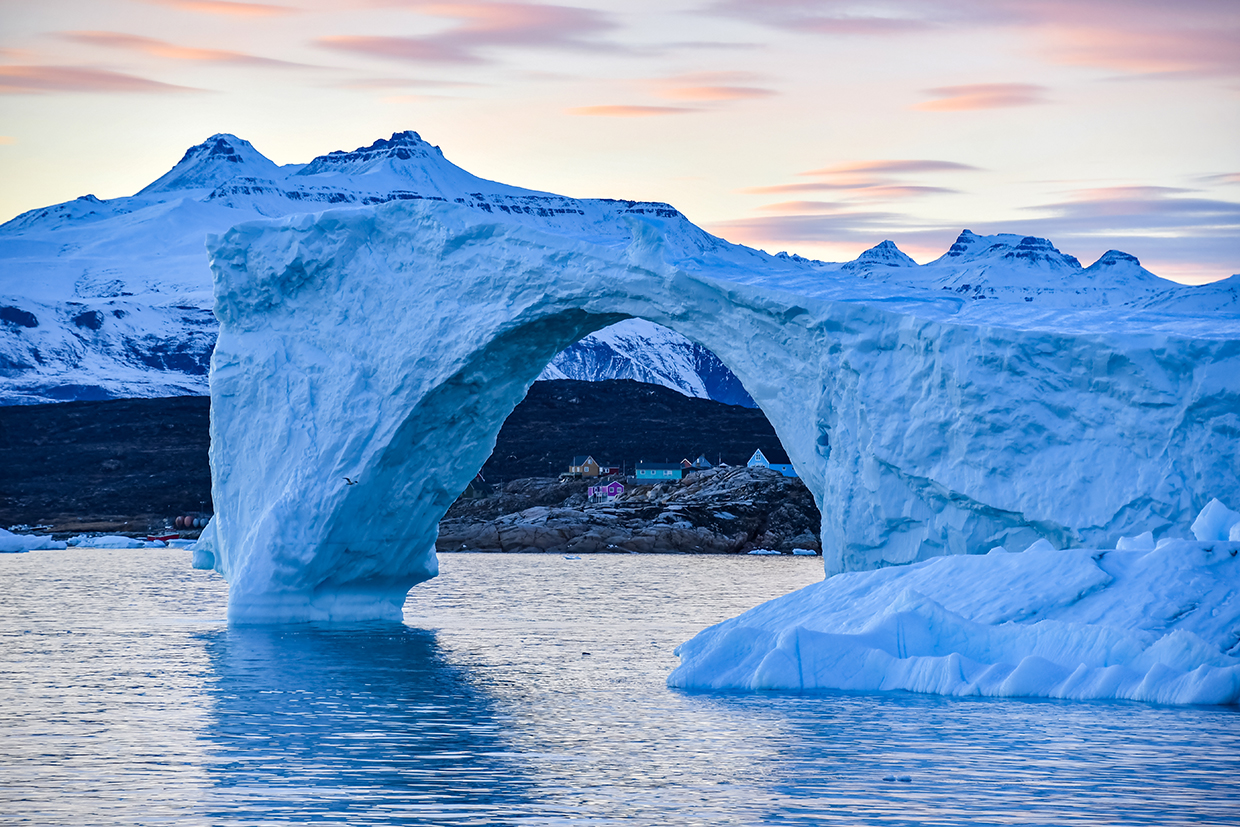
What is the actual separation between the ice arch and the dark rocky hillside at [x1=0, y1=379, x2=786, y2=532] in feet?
204

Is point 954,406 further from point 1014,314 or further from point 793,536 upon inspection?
point 793,536

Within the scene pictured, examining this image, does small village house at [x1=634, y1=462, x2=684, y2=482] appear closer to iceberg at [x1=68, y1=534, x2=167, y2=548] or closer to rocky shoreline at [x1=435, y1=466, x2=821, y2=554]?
rocky shoreline at [x1=435, y1=466, x2=821, y2=554]

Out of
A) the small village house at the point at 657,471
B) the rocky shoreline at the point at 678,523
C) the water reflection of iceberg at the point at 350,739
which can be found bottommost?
the rocky shoreline at the point at 678,523

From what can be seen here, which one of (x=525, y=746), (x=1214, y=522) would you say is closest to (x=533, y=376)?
(x=1214, y=522)

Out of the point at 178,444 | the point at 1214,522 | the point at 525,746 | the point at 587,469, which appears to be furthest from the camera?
the point at 178,444

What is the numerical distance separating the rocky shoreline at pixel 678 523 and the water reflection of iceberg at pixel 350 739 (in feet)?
147

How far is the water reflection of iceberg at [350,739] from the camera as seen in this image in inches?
421

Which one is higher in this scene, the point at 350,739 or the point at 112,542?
the point at 350,739

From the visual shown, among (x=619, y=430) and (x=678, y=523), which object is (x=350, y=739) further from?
(x=619, y=430)

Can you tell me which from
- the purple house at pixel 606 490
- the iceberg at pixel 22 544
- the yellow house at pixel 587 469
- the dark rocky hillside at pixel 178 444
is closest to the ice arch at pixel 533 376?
the iceberg at pixel 22 544

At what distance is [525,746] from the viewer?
43.2 feet

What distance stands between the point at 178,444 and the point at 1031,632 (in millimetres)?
91640

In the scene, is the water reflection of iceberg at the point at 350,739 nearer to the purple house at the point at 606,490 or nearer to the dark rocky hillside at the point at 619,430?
the purple house at the point at 606,490

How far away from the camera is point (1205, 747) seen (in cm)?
1252
